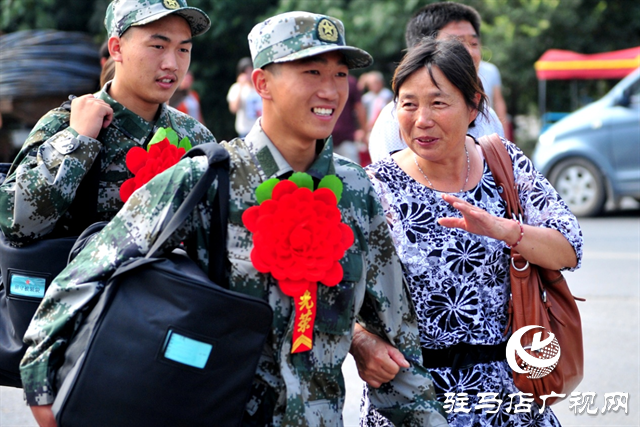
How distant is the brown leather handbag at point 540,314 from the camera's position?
9.08ft

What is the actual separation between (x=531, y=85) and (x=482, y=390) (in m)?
17.3

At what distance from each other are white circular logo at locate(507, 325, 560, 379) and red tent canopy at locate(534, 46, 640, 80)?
15.6 m

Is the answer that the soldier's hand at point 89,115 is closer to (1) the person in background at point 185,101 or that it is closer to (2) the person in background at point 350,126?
(1) the person in background at point 185,101

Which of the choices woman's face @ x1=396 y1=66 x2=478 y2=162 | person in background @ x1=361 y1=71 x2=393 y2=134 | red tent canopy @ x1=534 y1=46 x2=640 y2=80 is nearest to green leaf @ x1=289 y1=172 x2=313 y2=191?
woman's face @ x1=396 y1=66 x2=478 y2=162

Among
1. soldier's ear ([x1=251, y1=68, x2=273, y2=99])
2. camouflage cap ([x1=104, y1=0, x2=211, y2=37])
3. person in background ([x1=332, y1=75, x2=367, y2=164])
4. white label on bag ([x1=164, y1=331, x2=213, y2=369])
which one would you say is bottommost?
person in background ([x1=332, y1=75, x2=367, y2=164])

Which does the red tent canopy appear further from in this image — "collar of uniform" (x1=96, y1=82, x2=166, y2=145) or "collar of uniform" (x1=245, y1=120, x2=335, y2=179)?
"collar of uniform" (x1=245, y1=120, x2=335, y2=179)

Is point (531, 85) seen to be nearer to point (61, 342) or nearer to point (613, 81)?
point (613, 81)

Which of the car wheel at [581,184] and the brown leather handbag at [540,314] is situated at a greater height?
the brown leather handbag at [540,314]

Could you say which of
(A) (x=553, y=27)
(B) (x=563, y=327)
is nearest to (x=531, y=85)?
(A) (x=553, y=27)

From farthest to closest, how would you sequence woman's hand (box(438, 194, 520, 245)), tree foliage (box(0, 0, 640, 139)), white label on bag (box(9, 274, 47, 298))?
tree foliage (box(0, 0, 640, 139)) < white label on bag (box(9, 274, 47, 298)) < woman's hand (box(438, 194, 520, 245))

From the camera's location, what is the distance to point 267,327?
2090 millimetres

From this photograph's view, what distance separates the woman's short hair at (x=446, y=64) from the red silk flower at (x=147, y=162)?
2.64 ft

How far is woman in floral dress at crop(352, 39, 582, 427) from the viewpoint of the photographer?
2770mm

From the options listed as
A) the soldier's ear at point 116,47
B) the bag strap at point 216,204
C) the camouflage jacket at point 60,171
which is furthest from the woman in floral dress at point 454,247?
the soldier's ear at point 116,47
